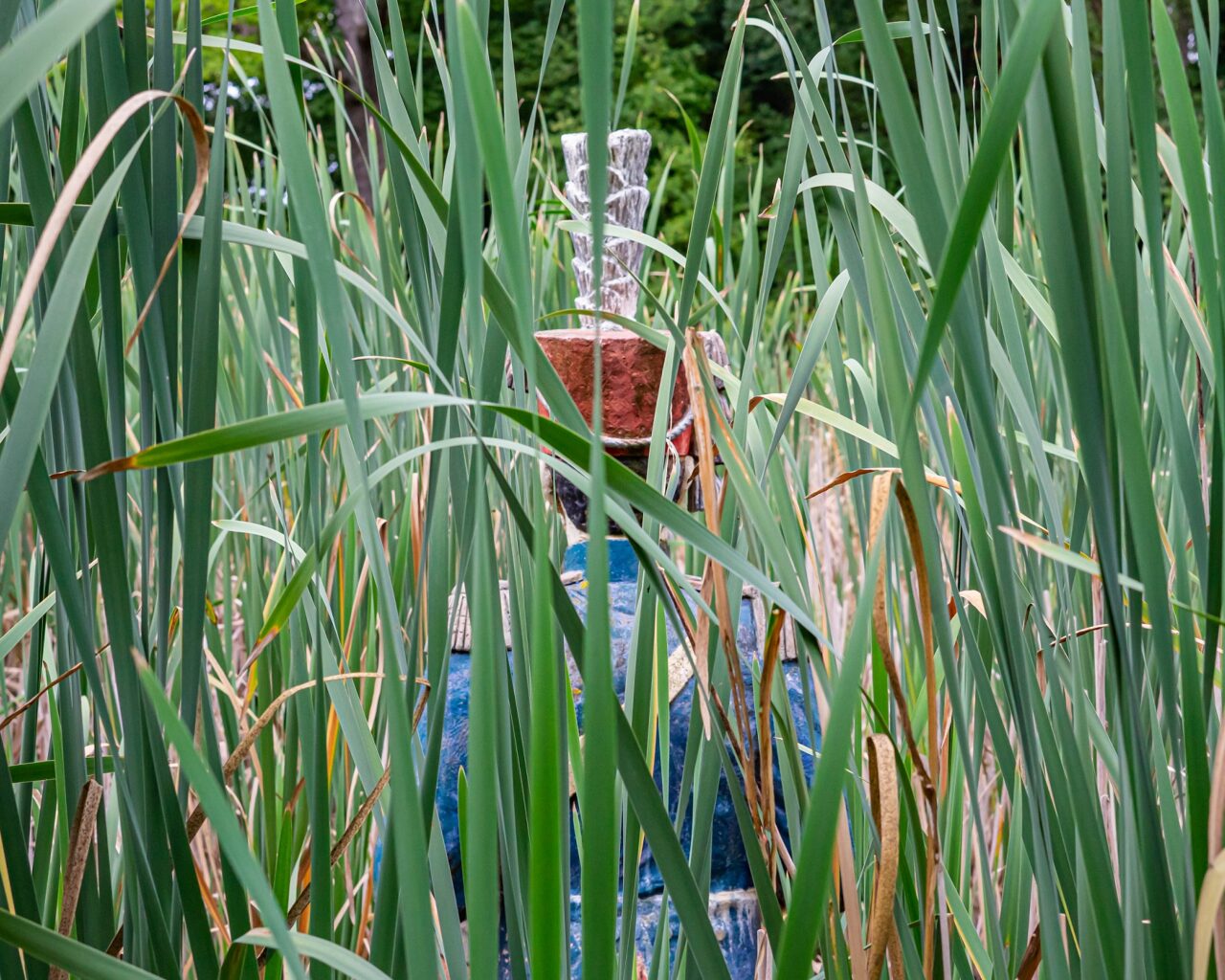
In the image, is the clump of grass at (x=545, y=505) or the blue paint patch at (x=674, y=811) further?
the blue paint patch at (x=674, y=811)

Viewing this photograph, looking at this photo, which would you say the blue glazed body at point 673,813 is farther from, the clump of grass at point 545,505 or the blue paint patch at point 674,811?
the clump of grass at point 545,505

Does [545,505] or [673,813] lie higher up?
[545,505]

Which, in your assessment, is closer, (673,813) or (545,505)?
(545,505)

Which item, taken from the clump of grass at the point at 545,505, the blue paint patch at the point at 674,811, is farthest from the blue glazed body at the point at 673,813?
the clump of grass at the point at 545,505

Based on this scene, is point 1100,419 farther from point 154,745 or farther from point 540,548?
point 154,745

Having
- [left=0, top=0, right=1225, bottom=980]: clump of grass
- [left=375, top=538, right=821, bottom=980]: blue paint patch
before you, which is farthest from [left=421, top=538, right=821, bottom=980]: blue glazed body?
[left=0, top=0, right=1225, bottom=980]: clump of grass

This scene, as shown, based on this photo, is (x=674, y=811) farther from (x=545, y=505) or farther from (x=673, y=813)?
(x=545, y=505)

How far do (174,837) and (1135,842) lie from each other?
216mm

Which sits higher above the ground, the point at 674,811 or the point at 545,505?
the point at 545,505

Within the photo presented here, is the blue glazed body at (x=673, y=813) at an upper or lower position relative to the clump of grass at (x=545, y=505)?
lower

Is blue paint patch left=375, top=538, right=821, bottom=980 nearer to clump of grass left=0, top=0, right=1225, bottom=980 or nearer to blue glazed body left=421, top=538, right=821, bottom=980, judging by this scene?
blue glazed body left=421, top=538, right=821, bottom=980

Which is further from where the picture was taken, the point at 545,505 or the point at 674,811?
the point at 674,811

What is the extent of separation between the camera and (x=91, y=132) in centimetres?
25

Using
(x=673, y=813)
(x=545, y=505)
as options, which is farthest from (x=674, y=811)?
(x=545, y=505)
